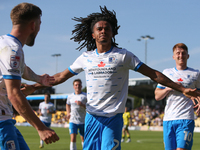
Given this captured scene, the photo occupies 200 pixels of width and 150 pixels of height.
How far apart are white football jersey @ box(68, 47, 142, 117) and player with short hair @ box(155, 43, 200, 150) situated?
1881 millimetres

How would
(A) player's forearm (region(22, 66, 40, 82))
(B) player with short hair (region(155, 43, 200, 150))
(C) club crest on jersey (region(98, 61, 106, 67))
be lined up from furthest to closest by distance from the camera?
(B) player with short hair (region(155, 43, 200, 150)) < (C) club crest on jersey (region(98, 61, 106, 67)) < (A) player's forearm (region(22, 66, 40, 82))

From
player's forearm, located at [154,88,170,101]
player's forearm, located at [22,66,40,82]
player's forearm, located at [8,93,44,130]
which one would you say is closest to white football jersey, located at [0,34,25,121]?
player's forearm, located at [8,93,44,130]

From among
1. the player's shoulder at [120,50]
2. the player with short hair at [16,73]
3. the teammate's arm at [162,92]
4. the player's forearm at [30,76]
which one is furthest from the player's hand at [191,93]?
the player with short hair at [16,73]

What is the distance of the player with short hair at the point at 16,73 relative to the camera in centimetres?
301

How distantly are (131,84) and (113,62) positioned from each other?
47750mm

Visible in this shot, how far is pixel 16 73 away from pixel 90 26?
3.12 meters

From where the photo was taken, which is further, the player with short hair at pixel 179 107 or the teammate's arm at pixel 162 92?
the teammate's arm at pixel 162 92

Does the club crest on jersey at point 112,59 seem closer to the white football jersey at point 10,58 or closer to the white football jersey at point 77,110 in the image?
the white football jersey at point 10,58

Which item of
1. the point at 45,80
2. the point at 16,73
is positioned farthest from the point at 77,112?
the point at 16,73

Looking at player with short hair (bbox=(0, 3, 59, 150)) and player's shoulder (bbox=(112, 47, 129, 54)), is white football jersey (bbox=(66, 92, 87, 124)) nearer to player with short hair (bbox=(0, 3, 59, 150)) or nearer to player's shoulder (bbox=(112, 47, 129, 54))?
player's shoulder (bbox=(112, 47, 129, 54))

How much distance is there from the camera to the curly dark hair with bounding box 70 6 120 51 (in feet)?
18.5

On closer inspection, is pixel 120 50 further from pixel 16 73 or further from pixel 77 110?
pixel 77 110

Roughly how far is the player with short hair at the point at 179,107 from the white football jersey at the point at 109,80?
1881 mm

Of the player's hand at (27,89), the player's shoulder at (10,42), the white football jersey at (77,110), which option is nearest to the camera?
the player's shoulder at (10,42)
